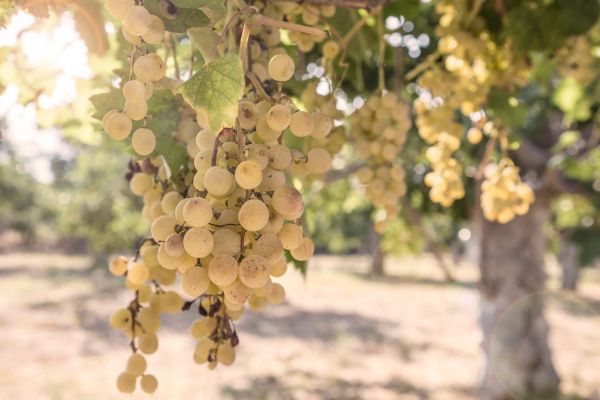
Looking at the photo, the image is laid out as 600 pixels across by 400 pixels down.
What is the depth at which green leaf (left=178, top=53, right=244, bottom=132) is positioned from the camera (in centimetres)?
50

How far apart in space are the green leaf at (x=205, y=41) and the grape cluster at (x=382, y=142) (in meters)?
0.51

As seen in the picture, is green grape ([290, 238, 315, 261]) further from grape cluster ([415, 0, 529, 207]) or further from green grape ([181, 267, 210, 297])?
grape cluster ([415, 0, 529, 207])

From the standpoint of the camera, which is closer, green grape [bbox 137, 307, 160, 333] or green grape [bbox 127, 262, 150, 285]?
green grape [bbox 127, 262, 150, 285]

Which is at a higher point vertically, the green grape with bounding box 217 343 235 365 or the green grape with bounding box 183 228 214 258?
the green grape with bounding box 183 228 214 258

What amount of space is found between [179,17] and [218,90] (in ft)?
0.52

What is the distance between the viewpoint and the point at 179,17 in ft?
2.00

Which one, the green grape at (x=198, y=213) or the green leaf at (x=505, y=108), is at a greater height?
the green leaf at (x=505, y=108)

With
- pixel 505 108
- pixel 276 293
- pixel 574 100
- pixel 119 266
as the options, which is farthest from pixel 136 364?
pixel 574 100

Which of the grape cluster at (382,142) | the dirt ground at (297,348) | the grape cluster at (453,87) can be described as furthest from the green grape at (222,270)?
the dirt ground at (297,348)

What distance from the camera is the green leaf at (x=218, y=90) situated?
50 centimetres

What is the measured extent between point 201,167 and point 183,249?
0.09 meters

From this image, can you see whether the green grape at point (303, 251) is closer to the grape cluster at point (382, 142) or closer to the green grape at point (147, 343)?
the green grape at point (147, 343)

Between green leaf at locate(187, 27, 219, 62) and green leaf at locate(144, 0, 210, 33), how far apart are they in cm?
4

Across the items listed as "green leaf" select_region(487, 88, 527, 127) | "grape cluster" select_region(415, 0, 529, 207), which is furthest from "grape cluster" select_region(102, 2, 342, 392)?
"green leaf" select_region(487, 88, 527, 127)
